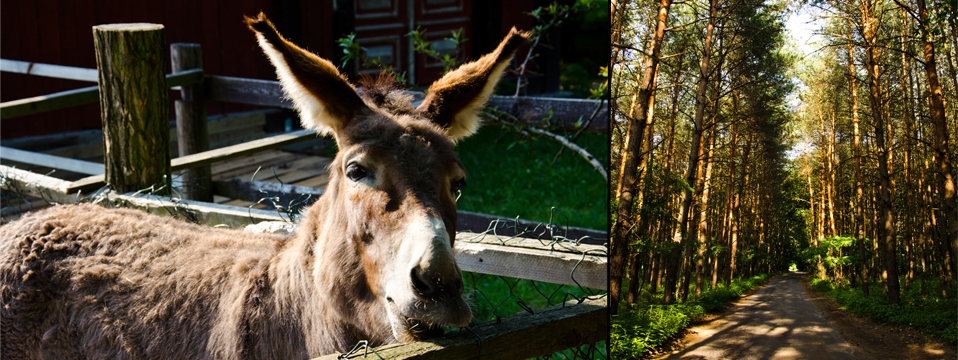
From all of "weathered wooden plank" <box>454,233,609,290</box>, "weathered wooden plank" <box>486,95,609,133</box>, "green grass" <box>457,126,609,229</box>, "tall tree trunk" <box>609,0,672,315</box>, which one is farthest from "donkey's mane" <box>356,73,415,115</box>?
"green grass" <box>457,126,609,229</box>

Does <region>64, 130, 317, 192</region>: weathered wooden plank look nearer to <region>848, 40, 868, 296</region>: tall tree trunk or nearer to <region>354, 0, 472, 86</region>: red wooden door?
<region>848, 40, 868, 296</region>: tall tree trunk

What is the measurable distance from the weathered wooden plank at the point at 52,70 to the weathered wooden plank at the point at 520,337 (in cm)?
541

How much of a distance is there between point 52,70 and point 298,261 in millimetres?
5899

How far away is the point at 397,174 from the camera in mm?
1903

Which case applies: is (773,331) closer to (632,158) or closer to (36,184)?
(632,158)

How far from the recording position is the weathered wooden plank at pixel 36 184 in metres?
Result: 3.86

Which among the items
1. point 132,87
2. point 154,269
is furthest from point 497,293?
point 154,269

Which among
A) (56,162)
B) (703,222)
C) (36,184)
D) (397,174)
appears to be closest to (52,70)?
(56,162)

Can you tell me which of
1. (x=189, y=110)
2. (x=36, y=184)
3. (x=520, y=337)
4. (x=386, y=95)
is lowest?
(x=520, y=337)

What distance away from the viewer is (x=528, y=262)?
2.41m

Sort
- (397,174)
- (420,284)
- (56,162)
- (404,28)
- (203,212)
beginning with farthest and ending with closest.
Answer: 1. (404,28)
2. (56,162)
3. (203,212)
4. (397,174)
5. (420,284)

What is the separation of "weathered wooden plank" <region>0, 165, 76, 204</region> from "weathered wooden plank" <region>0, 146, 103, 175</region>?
2.94 feet

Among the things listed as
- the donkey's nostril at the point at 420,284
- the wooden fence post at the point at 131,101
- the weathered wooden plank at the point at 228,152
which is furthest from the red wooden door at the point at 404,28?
the donkey's nostril at the point at 420,284

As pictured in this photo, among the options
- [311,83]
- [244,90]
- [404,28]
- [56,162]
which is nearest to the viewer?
[311,83]
